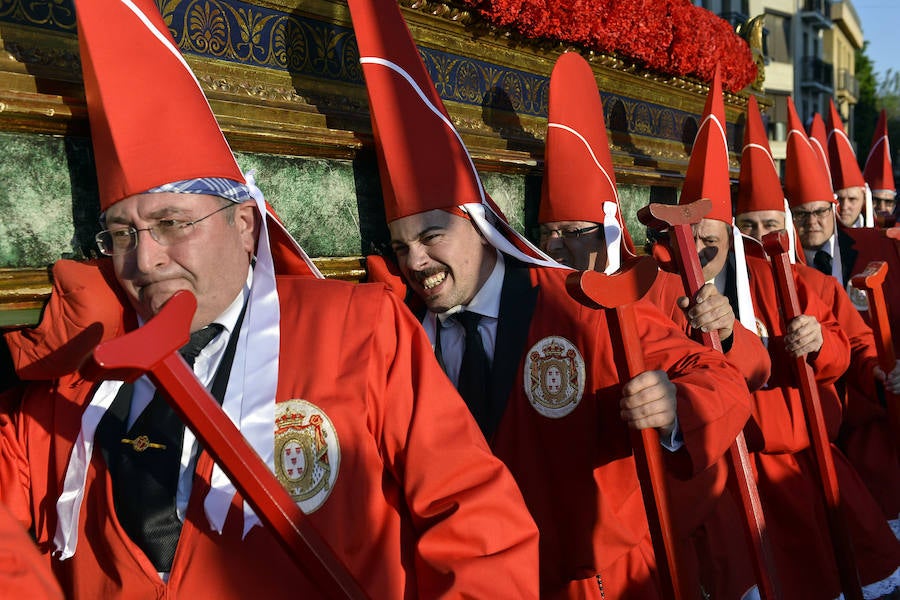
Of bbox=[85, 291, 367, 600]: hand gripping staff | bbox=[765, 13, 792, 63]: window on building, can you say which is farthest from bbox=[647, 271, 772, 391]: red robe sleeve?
bbox=[765, 13, 792, 63]: window on building

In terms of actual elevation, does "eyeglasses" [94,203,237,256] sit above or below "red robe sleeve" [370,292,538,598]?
above

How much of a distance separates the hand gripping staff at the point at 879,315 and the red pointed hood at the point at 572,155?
47.6 inches

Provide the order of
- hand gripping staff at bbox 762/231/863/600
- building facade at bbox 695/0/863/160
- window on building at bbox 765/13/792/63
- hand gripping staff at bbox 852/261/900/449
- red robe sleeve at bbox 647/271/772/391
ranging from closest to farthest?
red robe sleeve at bbox 647/271/772/391 → hand gripping staff at bbox 762/231/863/600 → hand gripping staff at bbox 852/261/900/449 → building facade at bbox 695/0/863/160 → window on building at bbox 765/13/792/63

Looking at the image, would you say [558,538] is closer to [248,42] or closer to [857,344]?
[248,42]

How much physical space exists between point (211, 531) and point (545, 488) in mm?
1058

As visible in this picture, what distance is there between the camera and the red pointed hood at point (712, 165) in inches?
157

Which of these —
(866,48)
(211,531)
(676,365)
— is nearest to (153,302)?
(211,531)

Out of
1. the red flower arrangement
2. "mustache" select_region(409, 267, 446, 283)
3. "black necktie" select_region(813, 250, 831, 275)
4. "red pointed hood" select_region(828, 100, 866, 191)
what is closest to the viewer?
"mustache" select_region(409, 267, 446, 283)

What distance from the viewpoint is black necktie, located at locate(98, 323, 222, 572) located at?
6.15ft

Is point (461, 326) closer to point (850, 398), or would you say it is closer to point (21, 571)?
point (21, 571)

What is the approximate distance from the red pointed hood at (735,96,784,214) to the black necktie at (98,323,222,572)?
3.64 metres

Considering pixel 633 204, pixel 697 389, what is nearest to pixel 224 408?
pixel 697 389

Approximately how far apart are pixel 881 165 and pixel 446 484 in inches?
323

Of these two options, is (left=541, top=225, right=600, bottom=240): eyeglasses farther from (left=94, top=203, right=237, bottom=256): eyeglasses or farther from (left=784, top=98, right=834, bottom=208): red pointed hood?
(left=784, top=98, right=834, bottom=208): red pointed hood
